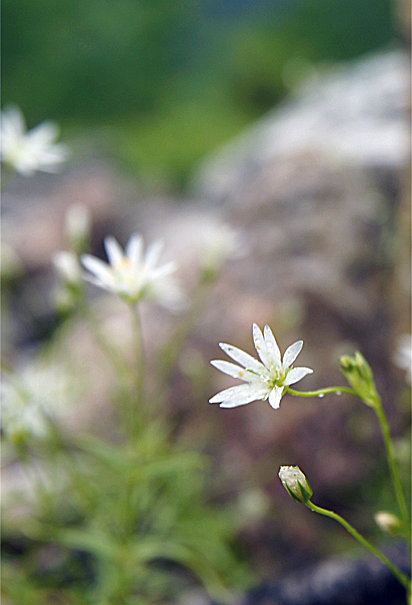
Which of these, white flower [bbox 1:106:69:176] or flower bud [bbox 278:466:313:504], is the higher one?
white flower [bbox 1:106:69:176]

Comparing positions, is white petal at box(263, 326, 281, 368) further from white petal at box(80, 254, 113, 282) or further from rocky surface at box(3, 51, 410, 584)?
rocky surface at box(3, 51, 410, 584)

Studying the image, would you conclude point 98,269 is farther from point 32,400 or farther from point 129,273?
point 32,400

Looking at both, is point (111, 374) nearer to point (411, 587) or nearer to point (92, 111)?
point (411, 587)

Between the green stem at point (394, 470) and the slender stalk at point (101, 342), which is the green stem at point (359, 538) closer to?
the green stem at point (394, 470)

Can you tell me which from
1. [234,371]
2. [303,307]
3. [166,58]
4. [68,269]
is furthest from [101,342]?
[166,58]

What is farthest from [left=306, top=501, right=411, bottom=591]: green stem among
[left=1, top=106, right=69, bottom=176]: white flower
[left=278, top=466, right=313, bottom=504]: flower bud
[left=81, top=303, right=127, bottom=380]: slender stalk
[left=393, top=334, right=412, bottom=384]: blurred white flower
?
[left=1, top=106, right=69, bottom=176]: white flower

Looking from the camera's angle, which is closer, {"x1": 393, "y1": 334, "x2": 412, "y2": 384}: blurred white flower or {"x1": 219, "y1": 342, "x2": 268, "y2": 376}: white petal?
{"x1": 219, "y1": 342, "x2": 268, "y2": 376}: white petal
